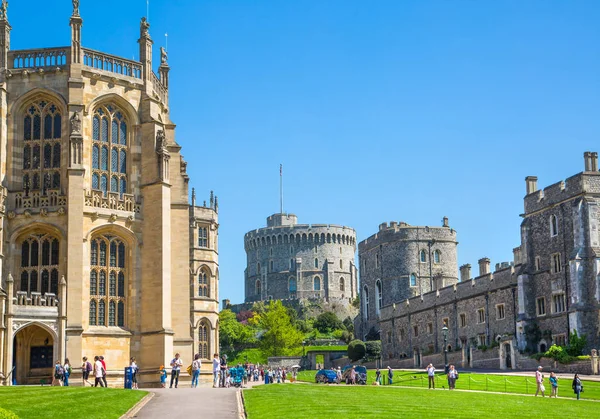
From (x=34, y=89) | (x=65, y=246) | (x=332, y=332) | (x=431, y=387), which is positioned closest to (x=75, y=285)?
(x=65, y=246)

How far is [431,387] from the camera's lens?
4506 cm

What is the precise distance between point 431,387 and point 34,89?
23919mm

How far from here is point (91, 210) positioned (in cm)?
4456

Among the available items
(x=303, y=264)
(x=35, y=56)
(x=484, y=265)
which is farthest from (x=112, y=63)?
(x=303, y=264)

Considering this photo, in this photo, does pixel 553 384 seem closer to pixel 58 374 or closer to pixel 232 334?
pixel 58 374

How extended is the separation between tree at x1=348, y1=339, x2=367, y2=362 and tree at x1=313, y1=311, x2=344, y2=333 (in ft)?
109

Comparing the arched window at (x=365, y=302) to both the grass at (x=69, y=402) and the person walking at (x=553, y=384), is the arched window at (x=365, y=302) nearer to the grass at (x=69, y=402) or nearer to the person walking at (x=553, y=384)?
the person walking at (x=553, y=384)

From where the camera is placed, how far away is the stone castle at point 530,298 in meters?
54.7

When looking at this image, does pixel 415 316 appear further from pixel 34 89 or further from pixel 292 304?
pixel 292 304

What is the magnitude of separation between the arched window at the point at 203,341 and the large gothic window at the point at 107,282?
838 inches

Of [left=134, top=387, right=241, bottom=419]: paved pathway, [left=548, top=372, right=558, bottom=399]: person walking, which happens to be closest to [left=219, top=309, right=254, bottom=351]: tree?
[left=548, top=372, right=558, bottom=399]: person walking

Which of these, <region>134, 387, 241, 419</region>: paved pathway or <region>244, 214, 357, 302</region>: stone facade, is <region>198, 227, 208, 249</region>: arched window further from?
<region>244, 214, 357, 302</region>: stone facade

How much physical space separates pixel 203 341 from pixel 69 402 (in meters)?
40.8

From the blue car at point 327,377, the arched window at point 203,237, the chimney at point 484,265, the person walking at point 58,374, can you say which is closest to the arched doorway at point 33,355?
the person walking at point 58,374
